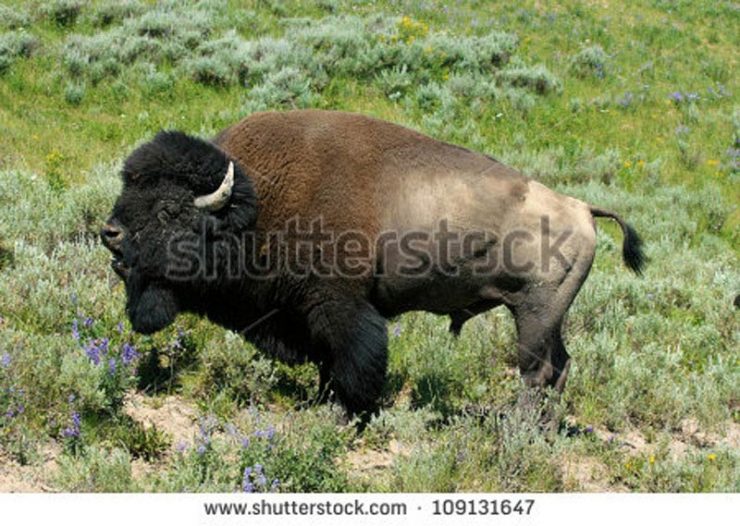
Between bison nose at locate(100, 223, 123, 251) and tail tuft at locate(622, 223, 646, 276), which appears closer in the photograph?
bison nose at locate(100, 223, 123, 251)

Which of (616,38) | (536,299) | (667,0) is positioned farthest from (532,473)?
(667,0)

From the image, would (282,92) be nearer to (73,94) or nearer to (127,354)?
(73,94)

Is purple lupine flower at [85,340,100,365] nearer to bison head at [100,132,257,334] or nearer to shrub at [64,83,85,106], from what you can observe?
bison head at [100,132,257,334]

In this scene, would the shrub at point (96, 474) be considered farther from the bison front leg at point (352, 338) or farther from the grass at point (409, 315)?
the bison front leg at point (352, 338)

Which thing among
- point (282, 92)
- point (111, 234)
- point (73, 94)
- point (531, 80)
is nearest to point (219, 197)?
point (111, 234)

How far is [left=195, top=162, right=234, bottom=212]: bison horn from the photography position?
5.11m

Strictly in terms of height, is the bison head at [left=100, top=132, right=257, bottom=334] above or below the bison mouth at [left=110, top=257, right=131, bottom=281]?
above

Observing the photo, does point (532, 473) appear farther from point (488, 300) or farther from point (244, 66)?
point (244, 66)

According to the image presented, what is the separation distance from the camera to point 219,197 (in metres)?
5.12

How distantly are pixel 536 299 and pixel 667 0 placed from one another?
66.5ft

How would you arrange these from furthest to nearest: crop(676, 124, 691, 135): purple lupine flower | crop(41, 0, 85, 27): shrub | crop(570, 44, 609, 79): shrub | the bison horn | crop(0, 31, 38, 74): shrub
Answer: crop(570, 44, 609, 79): shrub, crop(676, 124, 691, 135): purple lupine flower, crop(41, 0, 85, 27): shrub, crop(0, 31, 38, 74): shrub, the bison horn

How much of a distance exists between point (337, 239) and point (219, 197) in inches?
30.3
